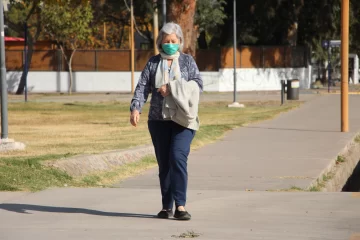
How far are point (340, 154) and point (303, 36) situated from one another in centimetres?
4169

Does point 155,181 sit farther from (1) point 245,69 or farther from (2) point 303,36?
(2) point 303,36

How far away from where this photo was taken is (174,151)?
8.68 m

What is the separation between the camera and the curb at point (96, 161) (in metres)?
12.9

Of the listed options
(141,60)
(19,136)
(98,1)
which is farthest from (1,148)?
(98,1)

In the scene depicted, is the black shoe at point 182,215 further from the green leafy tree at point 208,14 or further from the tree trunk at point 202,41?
the tree trunk at point 202,41

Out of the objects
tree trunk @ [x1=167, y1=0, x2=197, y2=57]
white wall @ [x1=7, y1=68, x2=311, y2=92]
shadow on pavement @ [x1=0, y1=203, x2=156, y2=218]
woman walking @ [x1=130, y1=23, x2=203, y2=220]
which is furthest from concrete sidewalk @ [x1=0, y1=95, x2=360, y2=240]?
white wall @ [x1=7, y1=68, x2=311, y2=92]

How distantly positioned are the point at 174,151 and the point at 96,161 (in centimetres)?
525

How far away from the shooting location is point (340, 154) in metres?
16.7

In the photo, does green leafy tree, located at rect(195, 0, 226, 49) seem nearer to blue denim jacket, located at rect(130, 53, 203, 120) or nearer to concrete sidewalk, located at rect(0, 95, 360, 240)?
concrete sidewalk, located at rect(0, 95, 360, 240)

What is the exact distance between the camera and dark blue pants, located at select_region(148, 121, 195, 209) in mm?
8695

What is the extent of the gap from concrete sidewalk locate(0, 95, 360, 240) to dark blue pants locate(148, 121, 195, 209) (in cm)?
32

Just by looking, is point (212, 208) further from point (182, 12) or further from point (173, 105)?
point (182, 12)

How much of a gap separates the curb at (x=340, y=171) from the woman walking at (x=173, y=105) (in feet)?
13.0

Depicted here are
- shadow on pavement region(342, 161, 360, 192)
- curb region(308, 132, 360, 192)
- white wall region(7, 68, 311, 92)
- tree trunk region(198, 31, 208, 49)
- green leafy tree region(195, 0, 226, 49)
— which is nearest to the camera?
curb region(308, 132, 360, 192)
